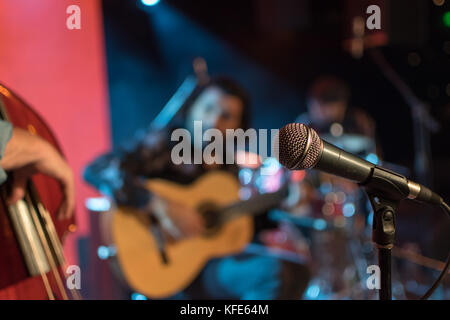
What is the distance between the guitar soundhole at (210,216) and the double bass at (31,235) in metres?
1.02

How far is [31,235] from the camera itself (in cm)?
123

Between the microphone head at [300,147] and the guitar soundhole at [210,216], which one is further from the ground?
the microphone head at [300,147]

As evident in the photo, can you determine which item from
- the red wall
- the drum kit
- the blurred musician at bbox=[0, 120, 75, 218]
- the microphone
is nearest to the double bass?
the blurred musician at bbox=[0, 120, 75, 218]

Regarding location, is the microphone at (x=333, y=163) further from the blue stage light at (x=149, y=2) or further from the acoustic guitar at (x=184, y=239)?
the blue stage light at (x=149, y=2)

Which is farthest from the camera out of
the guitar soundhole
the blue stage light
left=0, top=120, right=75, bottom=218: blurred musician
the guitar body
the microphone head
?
the guitar soundhole

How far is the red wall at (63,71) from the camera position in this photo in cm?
152

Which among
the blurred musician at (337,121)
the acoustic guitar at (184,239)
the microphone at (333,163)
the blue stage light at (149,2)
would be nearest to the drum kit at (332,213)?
the blurred musician at (337,121)

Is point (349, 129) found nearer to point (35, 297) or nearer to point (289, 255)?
point (289, 255)

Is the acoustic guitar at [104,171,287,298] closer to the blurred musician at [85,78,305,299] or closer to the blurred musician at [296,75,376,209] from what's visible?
the blurred musician at [85,78,305,299]

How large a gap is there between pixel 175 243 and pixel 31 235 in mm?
1000

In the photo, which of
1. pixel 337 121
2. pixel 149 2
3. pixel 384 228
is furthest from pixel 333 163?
pixel 337 121

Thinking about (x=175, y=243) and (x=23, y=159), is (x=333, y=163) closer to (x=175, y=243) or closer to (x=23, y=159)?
(x=23, y=159)

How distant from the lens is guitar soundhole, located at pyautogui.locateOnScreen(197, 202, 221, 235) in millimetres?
2312

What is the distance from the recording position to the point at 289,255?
2617mm
